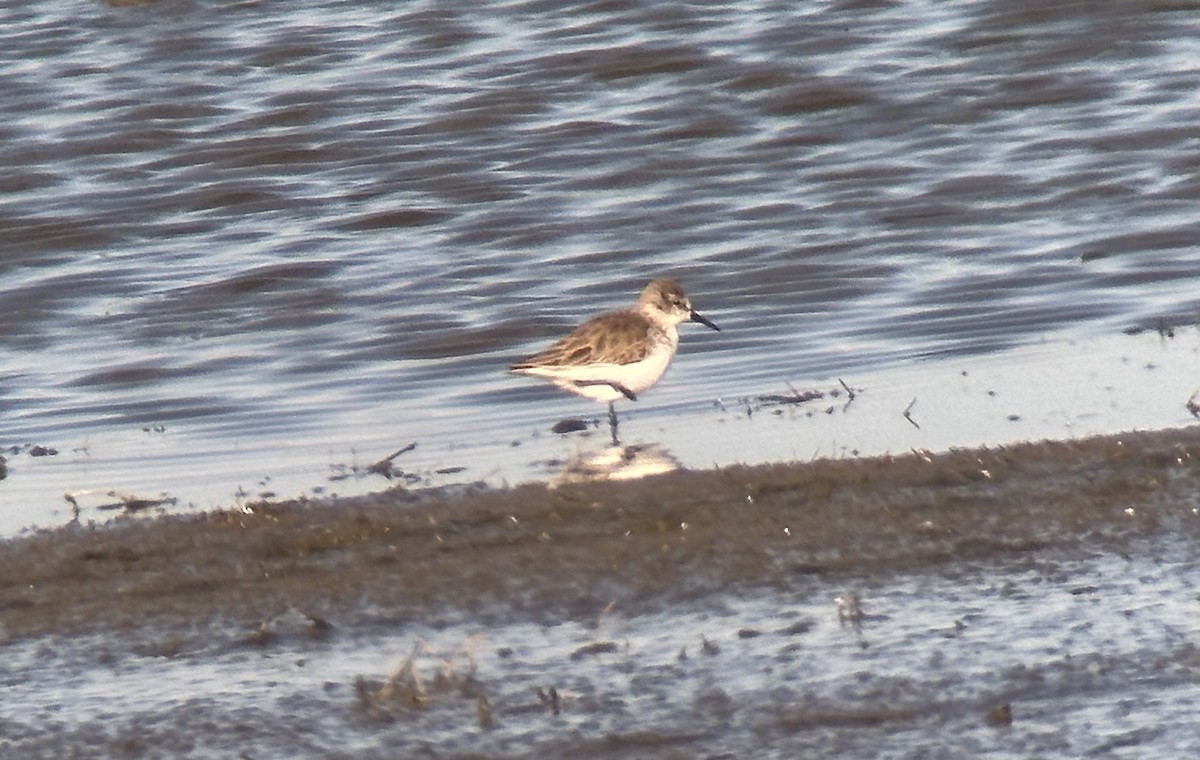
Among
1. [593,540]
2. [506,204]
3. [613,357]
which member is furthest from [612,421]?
[506,204]

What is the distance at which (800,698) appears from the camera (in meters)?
5.84

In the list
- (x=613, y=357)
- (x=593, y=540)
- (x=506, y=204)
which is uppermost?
(x=593, y=540)

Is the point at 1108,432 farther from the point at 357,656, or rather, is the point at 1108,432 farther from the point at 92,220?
the point at 92,220

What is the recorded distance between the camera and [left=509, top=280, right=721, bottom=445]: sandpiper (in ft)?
33.4

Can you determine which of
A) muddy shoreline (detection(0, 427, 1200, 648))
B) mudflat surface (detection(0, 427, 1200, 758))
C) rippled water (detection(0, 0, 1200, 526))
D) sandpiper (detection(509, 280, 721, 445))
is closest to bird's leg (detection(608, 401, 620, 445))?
sandpiper (detection(509, 280, 721, 445))

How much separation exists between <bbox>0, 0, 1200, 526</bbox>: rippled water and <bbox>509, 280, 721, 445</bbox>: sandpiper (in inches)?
11.2

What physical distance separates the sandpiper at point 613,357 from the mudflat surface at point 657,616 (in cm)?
184

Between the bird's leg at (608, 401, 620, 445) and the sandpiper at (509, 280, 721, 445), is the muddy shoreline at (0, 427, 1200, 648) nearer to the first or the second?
the bird's leg at (608, 401, 620, 445)

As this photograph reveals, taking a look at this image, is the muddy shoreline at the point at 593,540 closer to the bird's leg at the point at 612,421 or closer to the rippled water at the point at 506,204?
the rippled water at the point at 506,204

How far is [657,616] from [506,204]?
30.9 ft

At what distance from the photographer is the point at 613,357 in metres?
10.2

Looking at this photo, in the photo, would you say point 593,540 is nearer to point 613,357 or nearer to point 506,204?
point 613,357

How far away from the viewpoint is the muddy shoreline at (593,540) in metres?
6.92

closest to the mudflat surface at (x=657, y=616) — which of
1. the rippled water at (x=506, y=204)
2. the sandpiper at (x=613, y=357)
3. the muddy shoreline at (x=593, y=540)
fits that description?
the muddy shoreline at (x=593, y=540)
